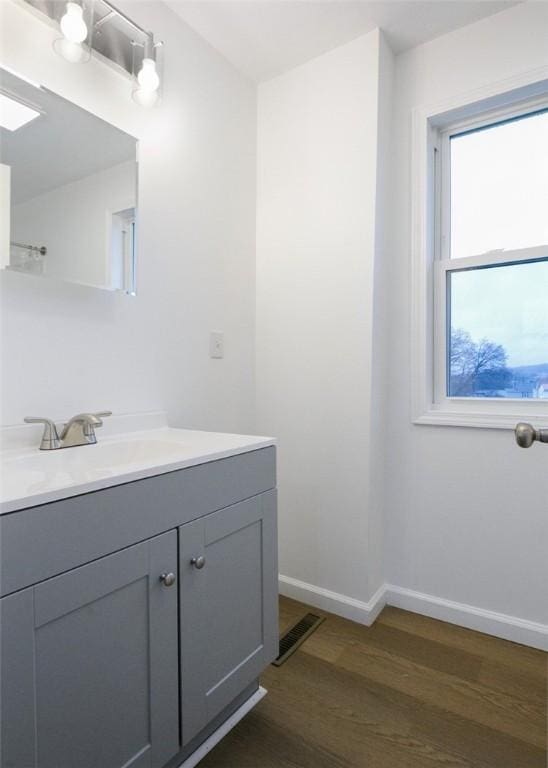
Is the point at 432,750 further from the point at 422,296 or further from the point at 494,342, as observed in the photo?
the point at 422,296

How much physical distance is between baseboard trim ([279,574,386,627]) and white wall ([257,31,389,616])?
0.02 metres

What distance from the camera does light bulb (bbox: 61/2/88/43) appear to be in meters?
1.23

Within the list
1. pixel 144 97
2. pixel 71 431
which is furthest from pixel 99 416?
pixel 144 97

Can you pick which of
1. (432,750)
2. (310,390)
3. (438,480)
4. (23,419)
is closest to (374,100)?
(310,390)

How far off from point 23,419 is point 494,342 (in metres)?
1.74

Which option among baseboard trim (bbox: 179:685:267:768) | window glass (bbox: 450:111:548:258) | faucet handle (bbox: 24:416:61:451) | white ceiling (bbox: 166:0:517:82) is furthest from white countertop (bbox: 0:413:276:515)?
white ceiling (bbox: 166:0:517:82)

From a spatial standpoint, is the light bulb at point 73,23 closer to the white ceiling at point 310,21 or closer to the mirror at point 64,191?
the mirror at point 64,191

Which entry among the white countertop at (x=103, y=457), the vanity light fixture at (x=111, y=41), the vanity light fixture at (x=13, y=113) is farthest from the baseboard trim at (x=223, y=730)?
the vanity light fixture at (x=111, y=41)

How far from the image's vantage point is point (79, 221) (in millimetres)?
1336

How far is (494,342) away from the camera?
5.93 feet

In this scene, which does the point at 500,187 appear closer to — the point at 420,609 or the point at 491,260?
the point at 491,260

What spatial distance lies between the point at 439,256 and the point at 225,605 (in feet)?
5.40

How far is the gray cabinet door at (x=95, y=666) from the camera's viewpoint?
720 millimetres

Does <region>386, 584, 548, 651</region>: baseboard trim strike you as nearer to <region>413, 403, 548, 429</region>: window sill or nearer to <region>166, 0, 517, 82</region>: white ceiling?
<region>413, 403, 548, 429</region>: window sill
